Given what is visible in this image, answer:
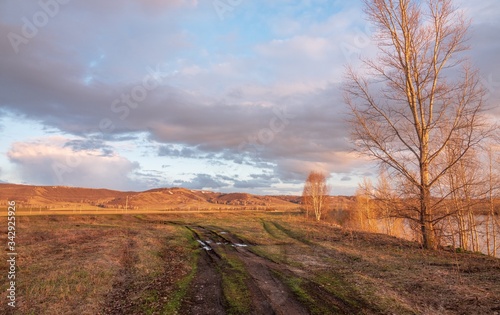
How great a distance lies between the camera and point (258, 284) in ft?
38.6

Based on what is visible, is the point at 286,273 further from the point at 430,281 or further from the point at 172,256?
the point at 172,256

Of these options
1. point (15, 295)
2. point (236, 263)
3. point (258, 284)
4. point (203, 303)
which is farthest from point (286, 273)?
point (15, 295)

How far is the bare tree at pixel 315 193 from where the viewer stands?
69.2 meters

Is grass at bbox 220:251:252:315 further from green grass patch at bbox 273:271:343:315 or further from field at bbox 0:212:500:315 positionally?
green grass patch at bbox 273:271:343:315

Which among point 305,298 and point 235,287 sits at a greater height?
point 305,298

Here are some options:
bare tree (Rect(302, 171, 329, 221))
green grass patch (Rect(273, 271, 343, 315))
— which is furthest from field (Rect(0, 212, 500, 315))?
bare tree (Rect(302, 171, 329, 221))

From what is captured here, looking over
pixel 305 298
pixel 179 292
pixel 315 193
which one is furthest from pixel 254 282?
pixel 315 193

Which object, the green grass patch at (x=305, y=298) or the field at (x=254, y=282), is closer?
the green grass patch at (x=305, y=298)

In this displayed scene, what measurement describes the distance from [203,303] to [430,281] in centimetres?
855

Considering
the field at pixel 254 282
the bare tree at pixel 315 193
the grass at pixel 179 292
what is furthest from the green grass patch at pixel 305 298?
the bare tree at pixel 315 193

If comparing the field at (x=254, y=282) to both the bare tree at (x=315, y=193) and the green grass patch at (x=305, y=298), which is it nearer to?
the green grass patch at (x=305, y=298)

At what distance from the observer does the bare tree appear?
69250 millimetres

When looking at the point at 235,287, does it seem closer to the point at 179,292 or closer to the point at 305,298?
the point at 179,292

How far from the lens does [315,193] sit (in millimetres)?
69375
